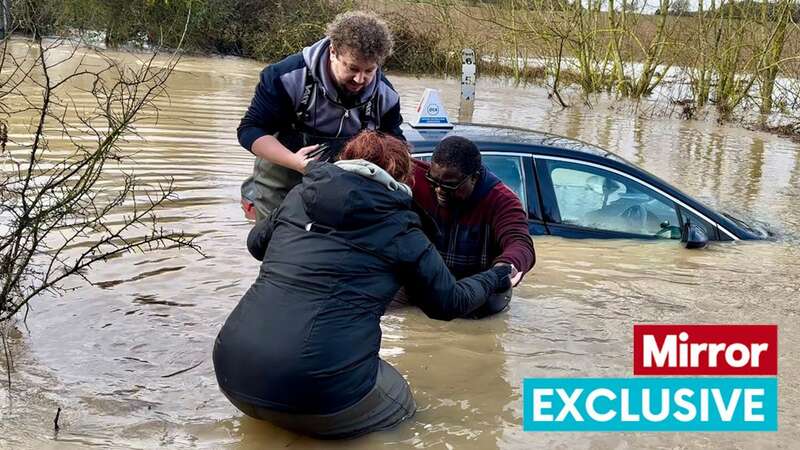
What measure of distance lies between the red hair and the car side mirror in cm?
386

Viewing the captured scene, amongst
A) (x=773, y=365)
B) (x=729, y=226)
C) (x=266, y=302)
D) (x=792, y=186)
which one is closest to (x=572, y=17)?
(x=792, y=186)

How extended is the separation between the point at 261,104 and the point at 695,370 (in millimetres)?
2780

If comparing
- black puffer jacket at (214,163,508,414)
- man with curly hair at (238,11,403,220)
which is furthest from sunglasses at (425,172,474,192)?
black puffer jacket at (214,163,508,414)

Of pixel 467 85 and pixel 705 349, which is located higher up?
pixel 467 85

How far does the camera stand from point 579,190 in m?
6.84

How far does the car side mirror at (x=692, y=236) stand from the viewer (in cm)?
697

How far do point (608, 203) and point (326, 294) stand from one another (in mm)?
3916

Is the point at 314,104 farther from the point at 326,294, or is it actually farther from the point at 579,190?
the point at 579,190

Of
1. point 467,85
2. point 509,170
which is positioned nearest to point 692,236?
point 509,170

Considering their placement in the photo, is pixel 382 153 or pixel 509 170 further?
pixel 509 170

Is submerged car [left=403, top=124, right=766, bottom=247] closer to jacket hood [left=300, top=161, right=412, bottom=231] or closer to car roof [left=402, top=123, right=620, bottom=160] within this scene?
car roof [left=402, top=123, right=620, bottom=160]

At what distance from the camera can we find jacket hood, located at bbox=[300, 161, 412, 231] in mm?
3527

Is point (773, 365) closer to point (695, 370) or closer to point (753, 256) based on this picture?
point (695, 370)

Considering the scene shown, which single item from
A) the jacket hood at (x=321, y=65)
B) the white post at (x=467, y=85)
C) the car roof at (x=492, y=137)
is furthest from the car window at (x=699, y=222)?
the white post at (x=467, y=85)
